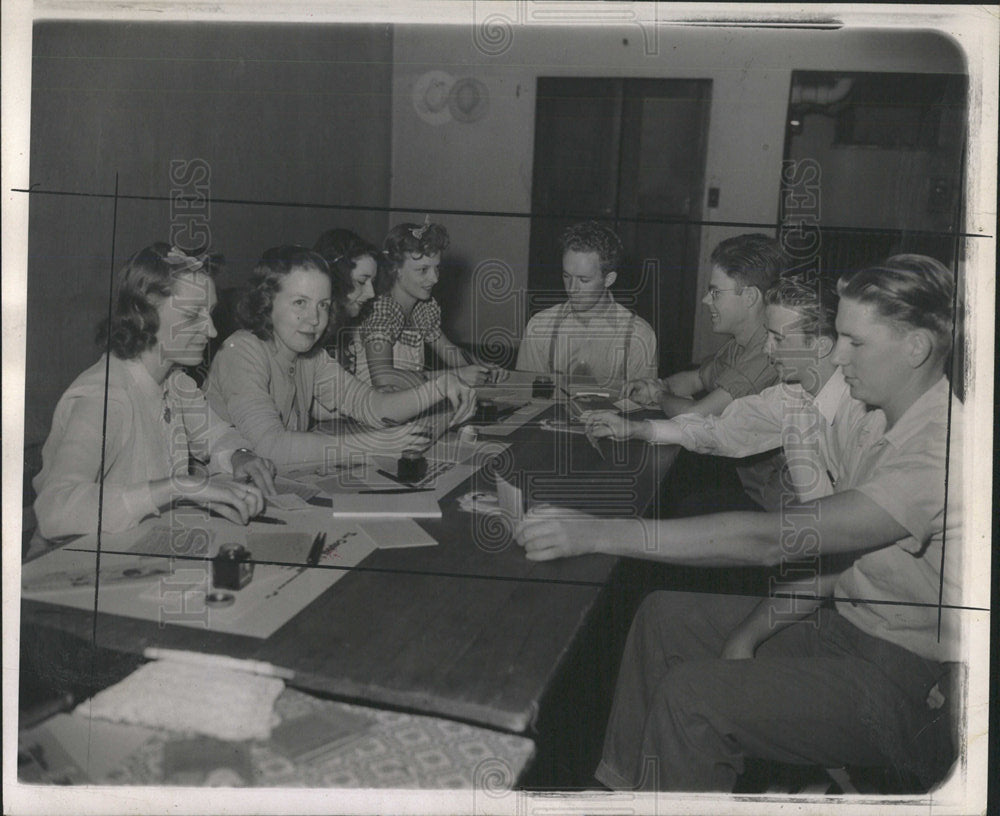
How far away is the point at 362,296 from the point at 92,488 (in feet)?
4.15

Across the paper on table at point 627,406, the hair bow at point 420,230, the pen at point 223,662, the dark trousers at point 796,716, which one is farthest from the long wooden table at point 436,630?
the hair bow at point 420,230

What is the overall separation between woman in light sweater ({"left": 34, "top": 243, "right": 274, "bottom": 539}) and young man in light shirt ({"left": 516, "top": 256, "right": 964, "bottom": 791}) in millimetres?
701

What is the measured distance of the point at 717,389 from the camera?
2273 millimetres

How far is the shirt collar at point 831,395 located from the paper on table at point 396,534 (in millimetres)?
929

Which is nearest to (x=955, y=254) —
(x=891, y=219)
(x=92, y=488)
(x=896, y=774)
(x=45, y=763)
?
(x=891, y=219)

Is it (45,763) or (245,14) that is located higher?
(245,14)

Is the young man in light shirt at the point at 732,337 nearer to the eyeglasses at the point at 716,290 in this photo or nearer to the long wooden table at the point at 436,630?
the eyeglasses at the point at 716,290

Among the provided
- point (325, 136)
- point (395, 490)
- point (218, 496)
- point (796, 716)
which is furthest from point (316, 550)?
point (325, 136)

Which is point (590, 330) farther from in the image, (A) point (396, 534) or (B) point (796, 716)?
(B) point (796, 716)

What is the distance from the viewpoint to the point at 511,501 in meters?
1.68

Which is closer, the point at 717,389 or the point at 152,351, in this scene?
the point at 152,351

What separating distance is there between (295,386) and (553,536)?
116 centimetres

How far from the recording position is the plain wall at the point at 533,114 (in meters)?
1.59

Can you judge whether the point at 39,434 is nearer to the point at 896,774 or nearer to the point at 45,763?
the point at 45,763
